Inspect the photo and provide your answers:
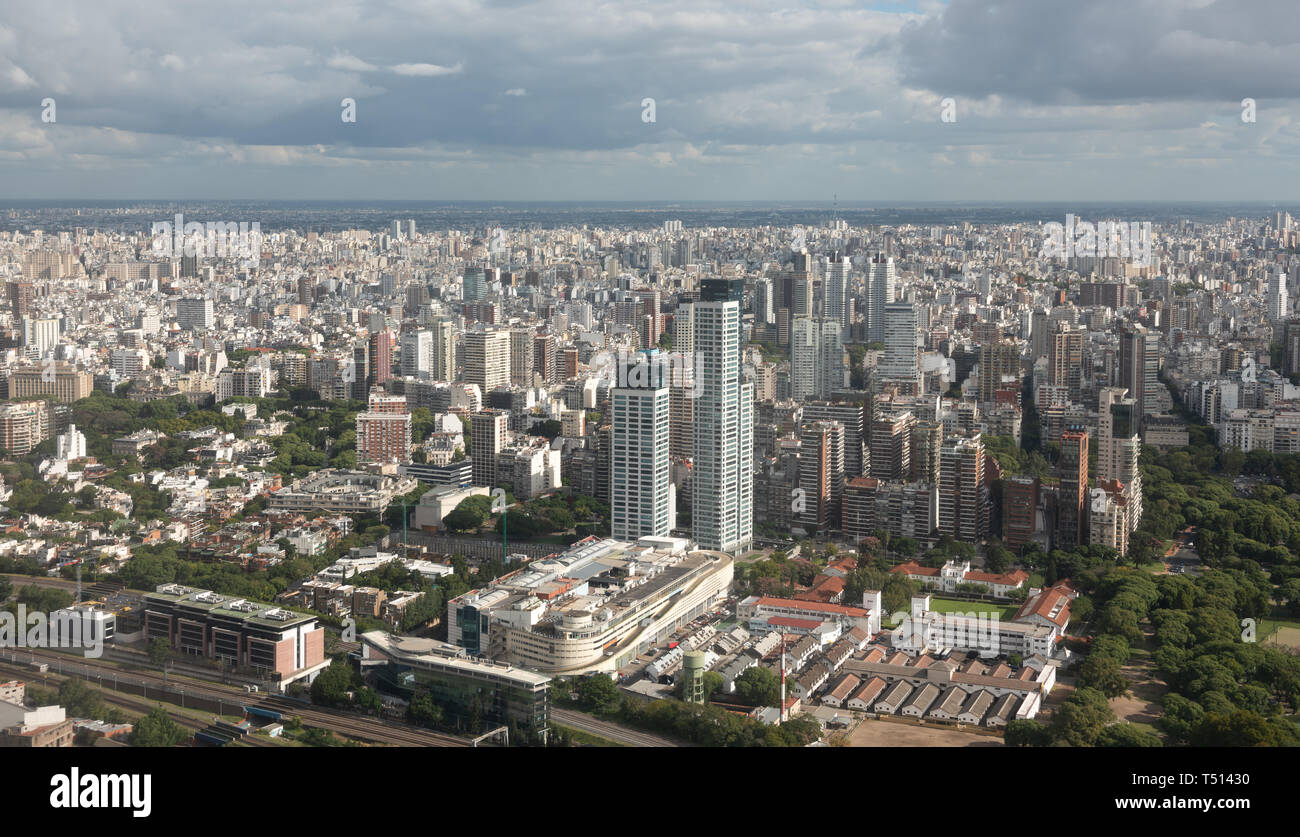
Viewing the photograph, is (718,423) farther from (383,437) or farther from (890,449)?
(383,437)

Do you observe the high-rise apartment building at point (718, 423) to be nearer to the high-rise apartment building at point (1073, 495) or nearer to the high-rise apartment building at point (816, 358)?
the high-rise apartment building at point (1073, 495)

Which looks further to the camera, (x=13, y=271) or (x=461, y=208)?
(x=461, y=208)

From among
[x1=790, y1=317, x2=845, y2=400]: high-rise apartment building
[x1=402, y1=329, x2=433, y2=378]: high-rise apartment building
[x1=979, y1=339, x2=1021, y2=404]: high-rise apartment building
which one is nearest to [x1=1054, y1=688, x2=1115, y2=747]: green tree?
[x1=790, y1=317, x2=845, y2=400]: high-rise apartment building

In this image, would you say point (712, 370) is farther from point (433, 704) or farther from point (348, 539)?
point (433, 704)

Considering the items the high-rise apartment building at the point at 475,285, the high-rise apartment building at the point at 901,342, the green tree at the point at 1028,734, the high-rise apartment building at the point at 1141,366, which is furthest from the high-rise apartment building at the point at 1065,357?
the high-rise apartment building at the point at 475,285

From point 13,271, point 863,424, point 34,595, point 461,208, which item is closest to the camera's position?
point 34,595

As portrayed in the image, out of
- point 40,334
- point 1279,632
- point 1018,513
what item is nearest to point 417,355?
point 40,334
